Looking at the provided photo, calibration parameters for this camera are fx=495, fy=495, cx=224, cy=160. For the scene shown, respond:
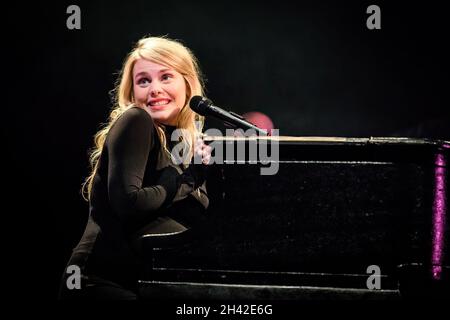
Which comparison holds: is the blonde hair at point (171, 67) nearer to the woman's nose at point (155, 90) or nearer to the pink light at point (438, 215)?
the woman's nose at point (155, 90)

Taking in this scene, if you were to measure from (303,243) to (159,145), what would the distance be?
68 centimetres

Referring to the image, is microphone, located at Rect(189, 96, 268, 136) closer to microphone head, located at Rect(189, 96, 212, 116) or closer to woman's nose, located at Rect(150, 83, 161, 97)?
microphone head, located at Rect(189, 96, 212, 116)

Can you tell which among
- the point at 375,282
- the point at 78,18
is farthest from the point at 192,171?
the point at 78,18

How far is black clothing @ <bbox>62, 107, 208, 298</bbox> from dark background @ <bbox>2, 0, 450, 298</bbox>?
140 cm

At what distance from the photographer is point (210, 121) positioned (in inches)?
132

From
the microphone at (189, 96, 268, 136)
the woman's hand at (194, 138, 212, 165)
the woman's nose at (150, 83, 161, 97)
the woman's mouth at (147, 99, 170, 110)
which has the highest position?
the woman's nose at (150, 83, 161, 97)

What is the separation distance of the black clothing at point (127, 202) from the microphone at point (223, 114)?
0.20 m

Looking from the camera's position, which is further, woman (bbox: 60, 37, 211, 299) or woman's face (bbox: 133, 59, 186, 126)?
woman's face (bbox: 133, 59, 186, 126)

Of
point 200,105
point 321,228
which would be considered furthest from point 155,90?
point 321,228

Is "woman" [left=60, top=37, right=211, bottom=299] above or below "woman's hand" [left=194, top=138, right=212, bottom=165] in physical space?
below

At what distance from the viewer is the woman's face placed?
2098 mm

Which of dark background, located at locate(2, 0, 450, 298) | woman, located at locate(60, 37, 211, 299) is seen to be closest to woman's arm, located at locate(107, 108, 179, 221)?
woman, located at locate(60, 37, 211, 299)

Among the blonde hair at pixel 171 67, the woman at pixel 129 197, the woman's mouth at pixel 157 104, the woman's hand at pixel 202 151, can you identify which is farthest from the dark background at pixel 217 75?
the woman's hand at pixel 202 151

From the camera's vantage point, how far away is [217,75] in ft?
11.3
